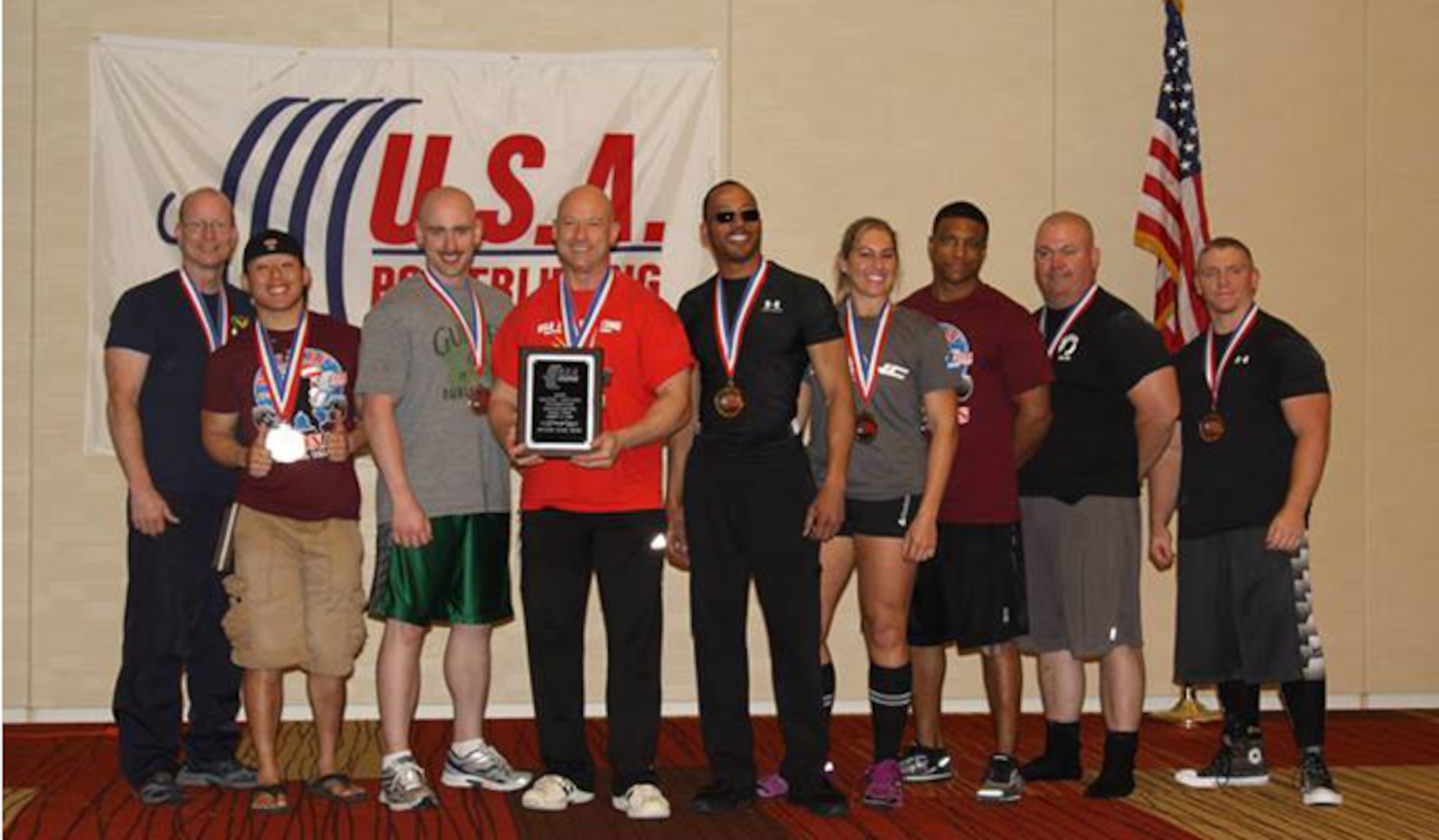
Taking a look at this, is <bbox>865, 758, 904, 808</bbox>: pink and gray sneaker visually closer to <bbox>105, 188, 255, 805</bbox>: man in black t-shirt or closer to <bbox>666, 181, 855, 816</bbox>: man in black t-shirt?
<bbox>666, 181, 855, 816</bbox>: man in black t-shirt

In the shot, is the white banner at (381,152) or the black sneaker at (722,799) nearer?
the black sneaker at (722,799)

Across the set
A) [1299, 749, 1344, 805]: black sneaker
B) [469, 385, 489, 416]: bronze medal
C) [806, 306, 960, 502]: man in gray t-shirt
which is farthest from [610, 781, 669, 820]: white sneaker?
[1299, 749, 1344, 805]: black sneaker

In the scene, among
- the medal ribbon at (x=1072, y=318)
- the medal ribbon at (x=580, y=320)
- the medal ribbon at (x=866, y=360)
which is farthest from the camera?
the medal ribbon at (x=1072, y=318)

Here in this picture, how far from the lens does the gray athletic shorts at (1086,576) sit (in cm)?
475

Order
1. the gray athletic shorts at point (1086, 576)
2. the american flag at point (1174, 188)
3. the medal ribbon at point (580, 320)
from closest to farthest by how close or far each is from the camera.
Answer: the medal ribbon at point (580, 320)
the gray athletic shorts at point (1086, 576)
the american flag at point (1174, 188)

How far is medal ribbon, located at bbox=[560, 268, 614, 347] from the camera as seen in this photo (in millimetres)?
4406

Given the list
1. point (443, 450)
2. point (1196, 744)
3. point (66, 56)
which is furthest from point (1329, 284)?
point (66, 56)


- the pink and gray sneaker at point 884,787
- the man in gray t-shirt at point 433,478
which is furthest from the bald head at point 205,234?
the pink and gray sneaker at point 884,787

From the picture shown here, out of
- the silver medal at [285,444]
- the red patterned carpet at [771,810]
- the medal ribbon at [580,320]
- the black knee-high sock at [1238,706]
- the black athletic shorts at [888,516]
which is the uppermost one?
the medal ribbon at [580,320]

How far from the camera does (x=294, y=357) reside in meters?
4.49

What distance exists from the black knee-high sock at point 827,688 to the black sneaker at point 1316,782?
57.1 inches

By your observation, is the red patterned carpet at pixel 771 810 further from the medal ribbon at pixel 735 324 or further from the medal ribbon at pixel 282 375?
the medal ribbon at pixel 735 324

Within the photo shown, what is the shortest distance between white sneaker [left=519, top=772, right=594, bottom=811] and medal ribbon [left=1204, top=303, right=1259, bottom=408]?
7.73 ft

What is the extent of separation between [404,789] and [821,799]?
1.20 meters
